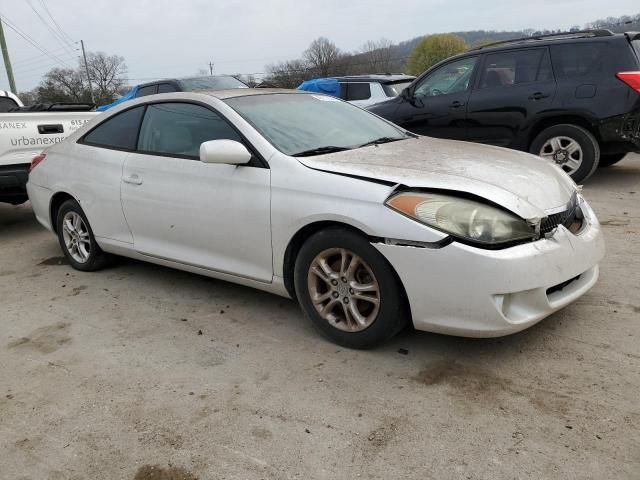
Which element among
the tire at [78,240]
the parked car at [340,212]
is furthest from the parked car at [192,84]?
the parked car at [340,212]

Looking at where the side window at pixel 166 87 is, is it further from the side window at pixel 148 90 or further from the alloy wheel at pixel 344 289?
the alloy wheel at pixel 344 289

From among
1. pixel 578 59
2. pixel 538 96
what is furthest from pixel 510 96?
pixel 578 59

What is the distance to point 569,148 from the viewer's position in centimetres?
661

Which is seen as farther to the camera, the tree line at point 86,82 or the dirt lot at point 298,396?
the tree line at point 86,82

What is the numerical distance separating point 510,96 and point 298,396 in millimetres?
5500

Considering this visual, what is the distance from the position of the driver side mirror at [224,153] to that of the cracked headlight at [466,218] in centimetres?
103

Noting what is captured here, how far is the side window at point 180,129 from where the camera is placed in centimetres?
375

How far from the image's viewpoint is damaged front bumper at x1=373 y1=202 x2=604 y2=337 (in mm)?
2678

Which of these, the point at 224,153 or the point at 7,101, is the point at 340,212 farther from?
the point at 7,101

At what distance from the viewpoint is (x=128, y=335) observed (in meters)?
3.60

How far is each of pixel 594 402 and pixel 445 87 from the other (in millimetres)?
5874

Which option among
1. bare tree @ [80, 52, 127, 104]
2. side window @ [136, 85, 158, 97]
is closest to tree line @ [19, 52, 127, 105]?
bare tree @ [80, 52, 127, 104]

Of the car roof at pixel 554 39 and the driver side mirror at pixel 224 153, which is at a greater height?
the car roof at pixel 554 39

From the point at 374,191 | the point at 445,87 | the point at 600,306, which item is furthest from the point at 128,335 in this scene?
the point at 445,87
